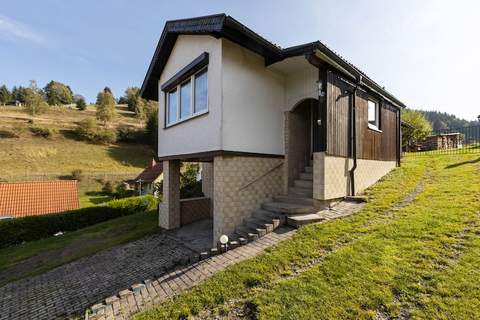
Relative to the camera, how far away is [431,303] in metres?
3.32

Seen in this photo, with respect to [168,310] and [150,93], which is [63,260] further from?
[150,93]

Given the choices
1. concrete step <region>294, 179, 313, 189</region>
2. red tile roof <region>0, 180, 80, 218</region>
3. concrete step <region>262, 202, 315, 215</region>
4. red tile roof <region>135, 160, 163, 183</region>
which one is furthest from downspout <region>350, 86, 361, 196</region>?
red tile roof <region>135, 160, 163, 183</region>

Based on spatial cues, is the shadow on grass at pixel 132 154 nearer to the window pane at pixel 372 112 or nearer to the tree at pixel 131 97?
the tree at pixel 131 97

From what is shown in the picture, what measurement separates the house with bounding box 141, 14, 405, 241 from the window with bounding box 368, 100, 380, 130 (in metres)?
0.04

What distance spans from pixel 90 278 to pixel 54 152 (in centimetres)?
5030

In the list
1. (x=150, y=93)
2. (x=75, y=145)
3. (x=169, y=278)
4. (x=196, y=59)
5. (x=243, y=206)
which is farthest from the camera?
(x=75, y=145)

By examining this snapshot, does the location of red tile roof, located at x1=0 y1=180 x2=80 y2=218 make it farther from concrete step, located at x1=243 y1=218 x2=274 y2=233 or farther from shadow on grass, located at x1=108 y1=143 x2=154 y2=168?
shadow on grass, located at x1=108 y1=143 x2=154 y2=168

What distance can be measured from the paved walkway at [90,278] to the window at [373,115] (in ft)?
26.9

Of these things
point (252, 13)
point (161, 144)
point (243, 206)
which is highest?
point (252, 13)

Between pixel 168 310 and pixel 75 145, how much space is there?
5760cm

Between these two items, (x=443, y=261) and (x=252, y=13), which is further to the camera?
(x=252, y=13)

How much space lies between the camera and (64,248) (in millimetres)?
10023

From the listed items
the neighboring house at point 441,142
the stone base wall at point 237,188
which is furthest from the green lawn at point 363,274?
the neighboring house at point 441,142

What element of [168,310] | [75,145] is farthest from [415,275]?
[75,145]
